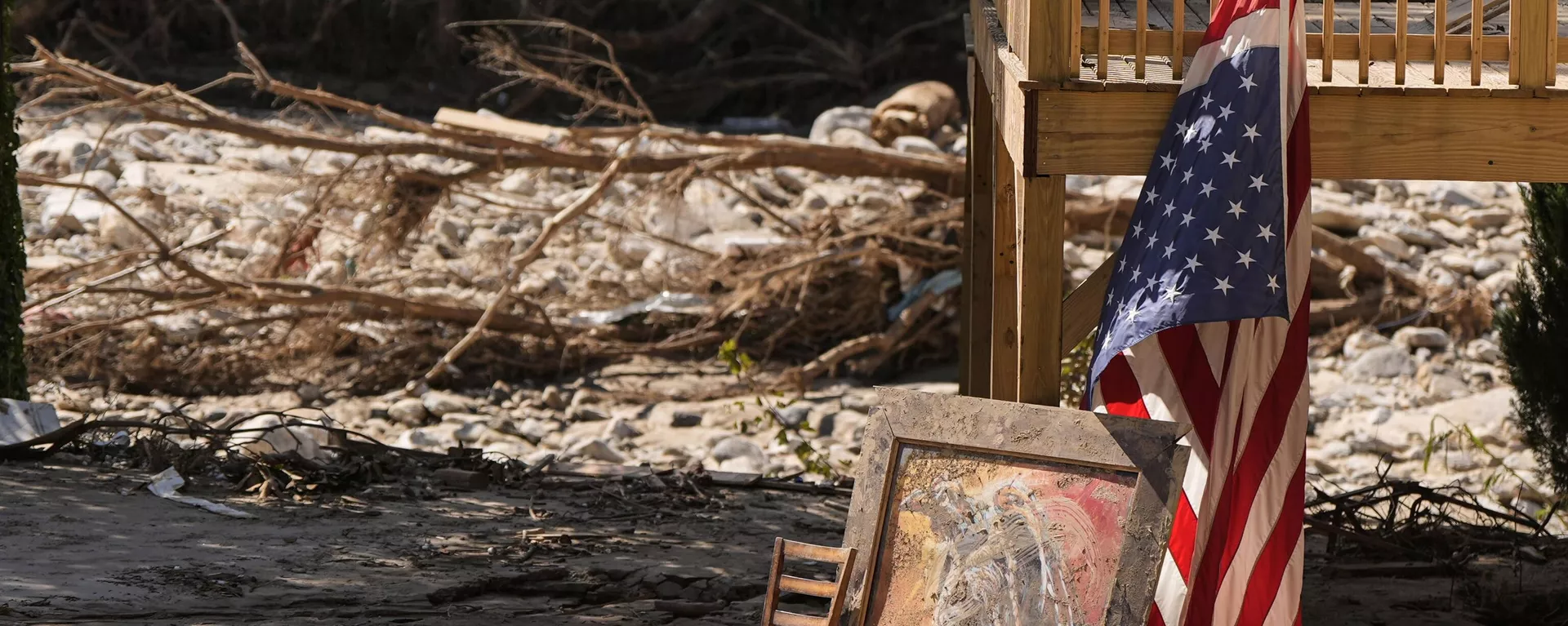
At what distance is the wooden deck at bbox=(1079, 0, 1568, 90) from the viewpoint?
148 inches

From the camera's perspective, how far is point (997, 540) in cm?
328

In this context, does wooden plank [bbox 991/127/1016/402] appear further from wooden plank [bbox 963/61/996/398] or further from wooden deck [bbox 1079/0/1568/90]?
wooden plank [bbox 963/61/996/398]

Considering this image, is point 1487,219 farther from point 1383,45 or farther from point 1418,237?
point 1383,45

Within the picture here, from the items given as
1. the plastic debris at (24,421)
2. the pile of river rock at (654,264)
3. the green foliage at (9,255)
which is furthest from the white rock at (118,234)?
the plastic debris at (24,421)

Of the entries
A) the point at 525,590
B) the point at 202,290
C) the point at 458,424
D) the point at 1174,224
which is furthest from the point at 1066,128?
the point at 202,290

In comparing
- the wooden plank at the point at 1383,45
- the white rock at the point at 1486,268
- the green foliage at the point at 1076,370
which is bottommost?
the green foliage at the point at 1076,370

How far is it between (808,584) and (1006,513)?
0.47 meters

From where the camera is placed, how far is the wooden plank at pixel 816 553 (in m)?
3.30

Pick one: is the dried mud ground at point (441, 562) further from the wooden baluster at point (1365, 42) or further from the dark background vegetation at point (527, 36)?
the dark background vegetation at point (527, 36)

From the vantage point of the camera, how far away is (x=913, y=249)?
32.9ft

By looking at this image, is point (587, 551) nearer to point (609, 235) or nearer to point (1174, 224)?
point (1174, 224)

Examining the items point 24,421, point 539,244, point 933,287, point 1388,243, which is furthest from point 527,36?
point 24,421

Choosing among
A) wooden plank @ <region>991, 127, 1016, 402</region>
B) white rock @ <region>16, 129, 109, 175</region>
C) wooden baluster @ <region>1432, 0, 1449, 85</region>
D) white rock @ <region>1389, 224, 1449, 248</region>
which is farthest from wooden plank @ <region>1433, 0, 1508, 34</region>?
white rock @ <region>16, 129, 109, 175</region>

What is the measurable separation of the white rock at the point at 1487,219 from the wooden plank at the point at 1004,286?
7.82 meters
